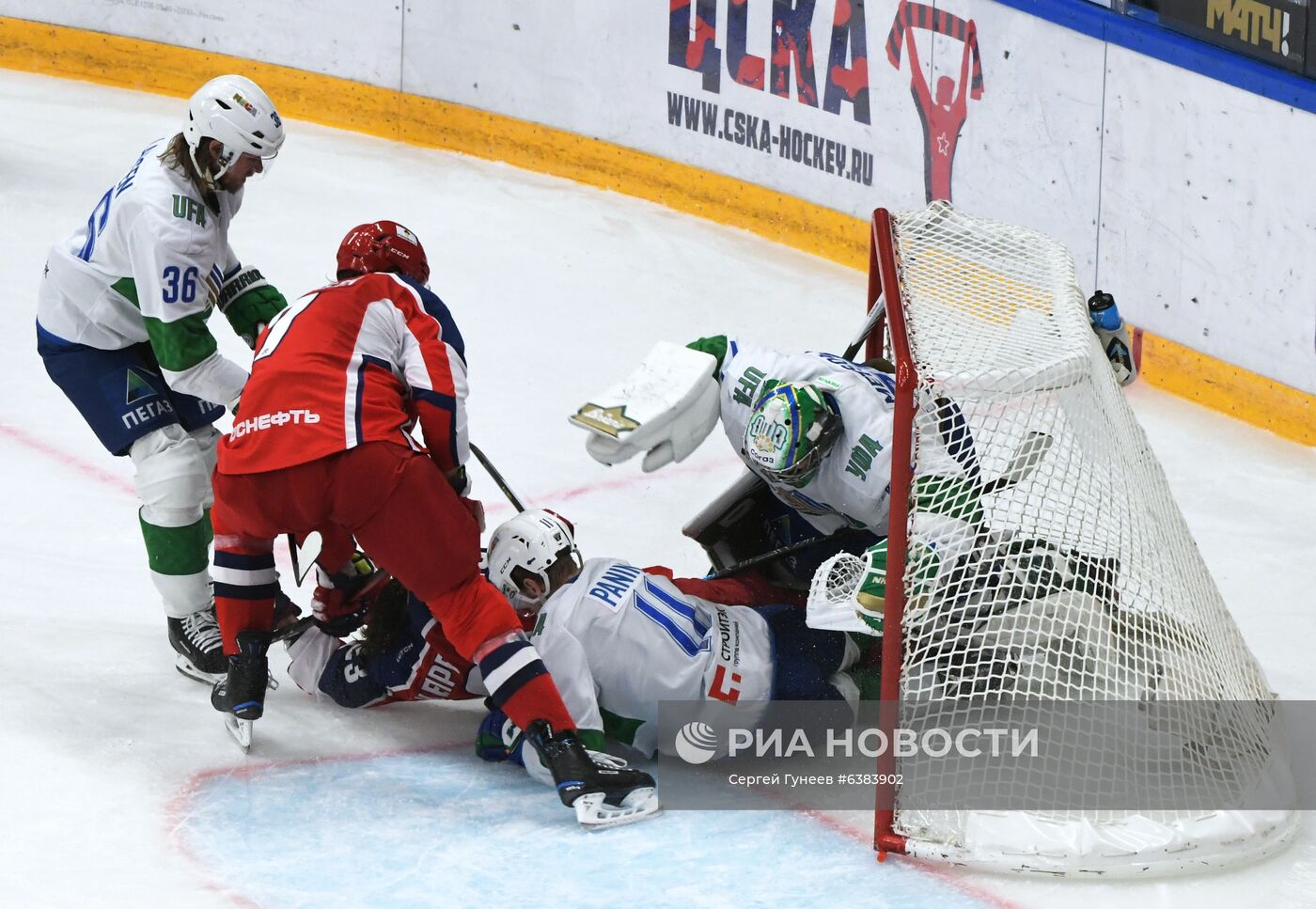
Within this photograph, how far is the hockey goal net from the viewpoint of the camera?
126 inches

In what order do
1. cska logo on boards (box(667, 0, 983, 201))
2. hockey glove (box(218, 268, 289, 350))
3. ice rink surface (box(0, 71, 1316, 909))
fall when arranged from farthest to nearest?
1. cska logo on boards (box(667, 0, 983, 201))
2. hockey glove (box(218, 268, 289, 350))
3. ice rink surface (box(0, 71, 1316, 909))

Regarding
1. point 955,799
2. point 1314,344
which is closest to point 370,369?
point 955,799

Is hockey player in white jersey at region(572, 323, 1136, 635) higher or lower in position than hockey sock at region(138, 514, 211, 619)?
higher

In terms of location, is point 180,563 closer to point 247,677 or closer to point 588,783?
point 247,677

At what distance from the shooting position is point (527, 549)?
359 cm

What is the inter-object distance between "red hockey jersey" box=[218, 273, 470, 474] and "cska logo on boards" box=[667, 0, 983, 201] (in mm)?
3469

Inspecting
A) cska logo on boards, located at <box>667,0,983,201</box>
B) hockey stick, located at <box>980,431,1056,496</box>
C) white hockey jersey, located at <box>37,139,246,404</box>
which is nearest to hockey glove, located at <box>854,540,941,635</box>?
hockey stick, located at <box>980,431,1056,496</box>

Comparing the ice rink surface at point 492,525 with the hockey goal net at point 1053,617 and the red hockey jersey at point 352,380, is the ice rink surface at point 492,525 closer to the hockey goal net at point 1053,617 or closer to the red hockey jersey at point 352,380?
the hockey goal net at point 1053,617

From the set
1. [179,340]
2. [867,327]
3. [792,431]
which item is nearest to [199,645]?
[179,340]

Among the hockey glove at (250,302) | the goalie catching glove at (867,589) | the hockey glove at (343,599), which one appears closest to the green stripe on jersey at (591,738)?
the goalie catching glove at (867,589)

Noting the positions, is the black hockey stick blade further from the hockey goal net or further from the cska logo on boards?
the cska logo on boards

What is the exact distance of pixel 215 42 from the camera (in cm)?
870

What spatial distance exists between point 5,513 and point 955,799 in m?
2.83

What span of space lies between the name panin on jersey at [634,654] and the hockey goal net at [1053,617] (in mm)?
392
